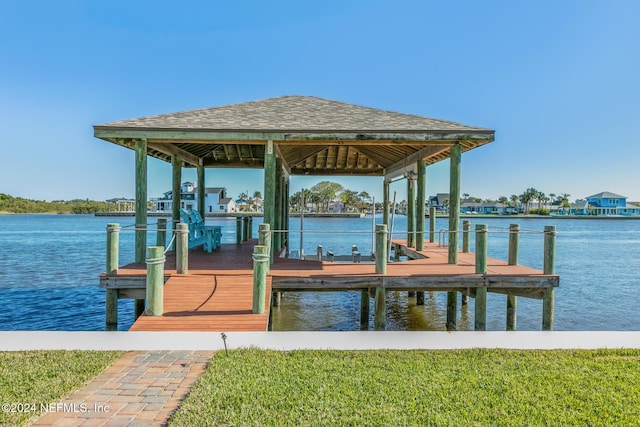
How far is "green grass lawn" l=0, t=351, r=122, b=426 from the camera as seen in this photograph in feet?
11.4

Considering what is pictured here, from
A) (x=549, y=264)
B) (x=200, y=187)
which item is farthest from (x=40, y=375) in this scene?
(x=200, y=187)

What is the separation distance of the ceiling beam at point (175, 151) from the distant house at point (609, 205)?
A: 125107 millimetres

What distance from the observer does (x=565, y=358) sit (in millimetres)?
4805

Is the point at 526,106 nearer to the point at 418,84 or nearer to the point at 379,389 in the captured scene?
the point at 418,84

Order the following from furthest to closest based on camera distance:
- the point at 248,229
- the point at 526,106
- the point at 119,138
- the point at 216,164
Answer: the point at 526,106, the point at 248,229, the point at 216,164, the point at 119,138

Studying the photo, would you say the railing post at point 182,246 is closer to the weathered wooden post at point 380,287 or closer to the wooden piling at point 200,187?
the weathered wooden post at point 380,287

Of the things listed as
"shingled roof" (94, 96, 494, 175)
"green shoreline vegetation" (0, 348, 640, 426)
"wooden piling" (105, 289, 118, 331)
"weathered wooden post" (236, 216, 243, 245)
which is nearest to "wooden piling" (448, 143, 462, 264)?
"shingled roof" (94, 96, 494, 175)

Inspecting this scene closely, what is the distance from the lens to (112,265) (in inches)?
286

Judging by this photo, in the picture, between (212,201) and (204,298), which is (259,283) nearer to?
(204,298)

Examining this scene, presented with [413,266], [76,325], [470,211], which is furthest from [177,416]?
[470,211]

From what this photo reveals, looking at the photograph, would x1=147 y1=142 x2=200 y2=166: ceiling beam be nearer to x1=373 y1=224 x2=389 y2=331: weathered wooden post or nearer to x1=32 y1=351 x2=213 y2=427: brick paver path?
x1=373 y1=224 x2=389 y2=331: weathered wooden post

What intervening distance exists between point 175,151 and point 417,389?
1024 cm

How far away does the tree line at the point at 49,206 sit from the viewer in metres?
106

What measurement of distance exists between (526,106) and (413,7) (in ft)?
42.4
